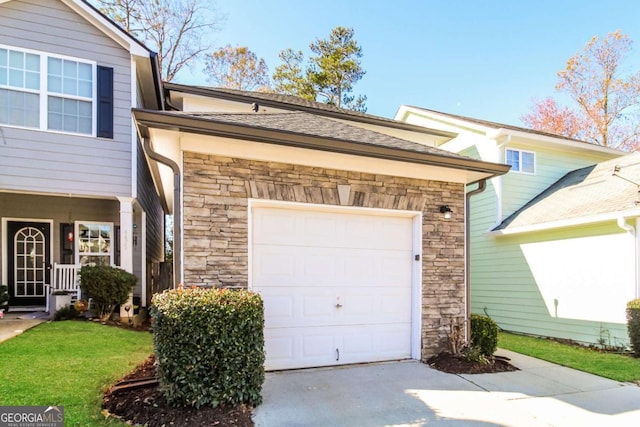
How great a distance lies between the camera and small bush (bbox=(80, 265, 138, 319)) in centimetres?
768

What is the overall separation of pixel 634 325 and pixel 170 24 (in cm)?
1954

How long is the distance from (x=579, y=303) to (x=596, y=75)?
15427mm

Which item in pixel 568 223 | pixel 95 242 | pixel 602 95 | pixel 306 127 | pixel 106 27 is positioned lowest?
pixel 95 242

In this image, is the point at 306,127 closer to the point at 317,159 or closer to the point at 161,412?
the point at 317,159

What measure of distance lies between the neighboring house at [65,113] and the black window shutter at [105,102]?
0.06 ft

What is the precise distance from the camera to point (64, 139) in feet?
26.2

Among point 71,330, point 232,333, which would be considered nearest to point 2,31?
point 71,330

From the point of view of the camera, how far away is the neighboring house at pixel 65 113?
7742 millimetres

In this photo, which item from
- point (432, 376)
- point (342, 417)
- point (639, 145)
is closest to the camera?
point (342, 417)

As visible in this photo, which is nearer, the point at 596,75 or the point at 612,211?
the point at 612,211

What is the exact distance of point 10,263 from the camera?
9.48 meters

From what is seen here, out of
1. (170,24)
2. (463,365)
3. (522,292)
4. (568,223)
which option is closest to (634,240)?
(568,223)

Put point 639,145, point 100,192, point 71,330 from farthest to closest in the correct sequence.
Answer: point 639,145, point 100,192, point 71,330

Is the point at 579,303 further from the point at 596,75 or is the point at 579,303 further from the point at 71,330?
the point at 596,75
